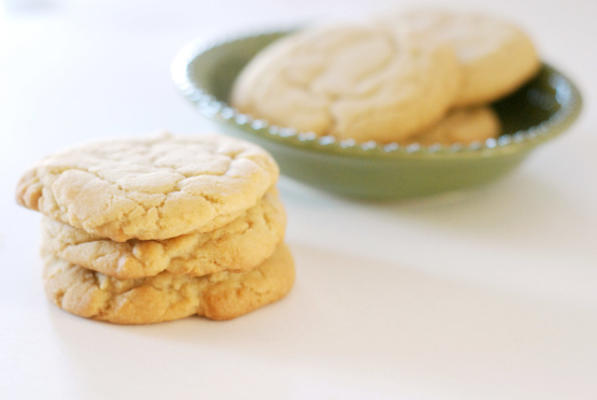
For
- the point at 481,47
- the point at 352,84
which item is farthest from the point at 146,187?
the point at 481,47

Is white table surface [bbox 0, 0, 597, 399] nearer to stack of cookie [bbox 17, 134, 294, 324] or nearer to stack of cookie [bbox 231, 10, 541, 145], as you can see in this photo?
stack of cookie [bbox 17, 134, 294, 324]

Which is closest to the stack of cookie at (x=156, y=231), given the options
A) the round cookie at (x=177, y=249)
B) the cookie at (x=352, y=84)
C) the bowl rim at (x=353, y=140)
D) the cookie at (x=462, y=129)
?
the round cookie at (x=177, y=249)

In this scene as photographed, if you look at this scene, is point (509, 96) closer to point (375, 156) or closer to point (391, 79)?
point (391, 79)

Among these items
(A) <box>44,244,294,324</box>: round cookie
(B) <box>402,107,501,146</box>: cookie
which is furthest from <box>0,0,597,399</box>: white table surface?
(B) <box>402,107,501,146</box>: cookie

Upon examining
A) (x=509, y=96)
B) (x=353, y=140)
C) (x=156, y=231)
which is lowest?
(x=509, y=96)

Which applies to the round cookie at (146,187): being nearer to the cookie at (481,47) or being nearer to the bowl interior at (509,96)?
the bowl interior at (509,96)

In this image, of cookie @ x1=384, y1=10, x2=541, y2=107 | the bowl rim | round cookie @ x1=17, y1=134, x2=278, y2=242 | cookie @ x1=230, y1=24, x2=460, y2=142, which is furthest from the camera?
cookie @ x1=384, y1=10, x2=541, y2=107
